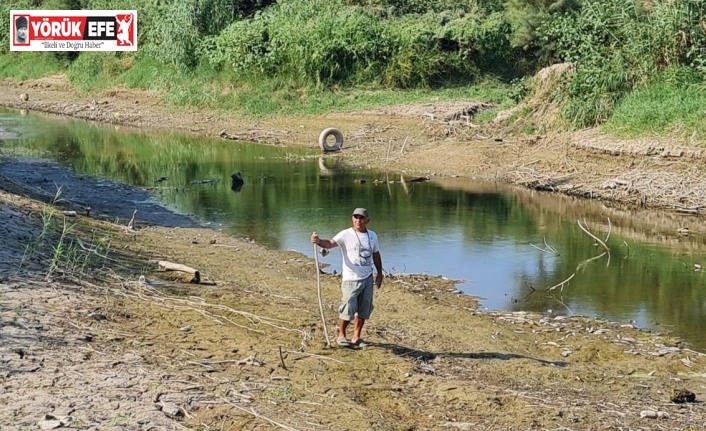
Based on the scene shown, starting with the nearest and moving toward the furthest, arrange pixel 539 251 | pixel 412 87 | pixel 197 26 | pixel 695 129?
1. pixel 539 251
2. pixel 695 129
3. pixel 412 87
4. pixel 197 26

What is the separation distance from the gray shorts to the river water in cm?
343

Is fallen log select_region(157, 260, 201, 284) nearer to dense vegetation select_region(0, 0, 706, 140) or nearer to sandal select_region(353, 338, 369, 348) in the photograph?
sandal select_region(353, 338, 369, 348)

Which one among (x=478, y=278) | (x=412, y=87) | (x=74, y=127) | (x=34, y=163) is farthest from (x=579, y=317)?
(x=74, y=127)

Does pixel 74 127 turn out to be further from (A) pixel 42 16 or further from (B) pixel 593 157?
(B) pixel 593 157

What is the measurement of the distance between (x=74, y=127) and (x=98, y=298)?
937 inches

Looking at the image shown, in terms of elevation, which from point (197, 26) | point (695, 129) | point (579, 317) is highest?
point (197, 26)

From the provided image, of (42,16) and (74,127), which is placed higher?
(42,16)

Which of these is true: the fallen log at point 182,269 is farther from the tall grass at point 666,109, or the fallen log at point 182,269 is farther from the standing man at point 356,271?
the tall grass at point 666,109

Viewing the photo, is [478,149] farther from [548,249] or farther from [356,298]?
[356,298]

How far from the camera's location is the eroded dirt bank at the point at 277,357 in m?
6.86

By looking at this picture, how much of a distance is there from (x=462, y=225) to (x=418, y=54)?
14282 millimetres

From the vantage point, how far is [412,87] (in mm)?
30062

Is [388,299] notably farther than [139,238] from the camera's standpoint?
No

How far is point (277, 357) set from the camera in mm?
8172
